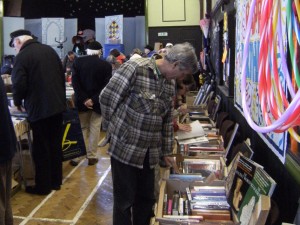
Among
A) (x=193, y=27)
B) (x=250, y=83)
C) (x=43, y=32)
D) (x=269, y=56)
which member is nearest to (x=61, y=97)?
(x=250, y=83)

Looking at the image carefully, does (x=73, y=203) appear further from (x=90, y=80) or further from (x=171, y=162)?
(x=90, y=80)

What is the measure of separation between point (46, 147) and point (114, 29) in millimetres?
7484

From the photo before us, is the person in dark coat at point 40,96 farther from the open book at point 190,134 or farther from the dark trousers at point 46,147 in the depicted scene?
the open book at point 190,134

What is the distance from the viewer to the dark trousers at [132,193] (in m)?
2.38

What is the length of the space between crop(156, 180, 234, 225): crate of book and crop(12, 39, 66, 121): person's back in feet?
5.83

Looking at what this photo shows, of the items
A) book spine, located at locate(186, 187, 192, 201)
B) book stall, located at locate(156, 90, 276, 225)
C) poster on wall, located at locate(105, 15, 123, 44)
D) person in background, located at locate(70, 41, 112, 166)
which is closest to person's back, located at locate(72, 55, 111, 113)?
person in background, located at locate(70, 41, 112, 166)

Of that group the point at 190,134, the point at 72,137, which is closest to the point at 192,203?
the point at 190,134

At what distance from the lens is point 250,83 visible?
7.83ft

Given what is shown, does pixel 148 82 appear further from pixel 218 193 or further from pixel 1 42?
pixel 1 42

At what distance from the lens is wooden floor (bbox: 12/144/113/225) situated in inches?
126

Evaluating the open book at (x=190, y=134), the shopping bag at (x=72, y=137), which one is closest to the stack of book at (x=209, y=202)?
the open book at (x=190, y=134)

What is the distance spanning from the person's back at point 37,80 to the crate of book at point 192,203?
5.83ft

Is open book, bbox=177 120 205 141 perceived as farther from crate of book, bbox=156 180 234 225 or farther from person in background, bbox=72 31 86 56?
person in background, bbox=72 31 86 56

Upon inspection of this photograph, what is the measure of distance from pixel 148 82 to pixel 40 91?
1649 mm
